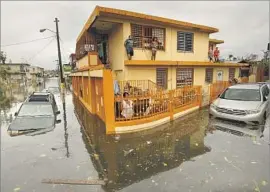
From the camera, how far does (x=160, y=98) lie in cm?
917

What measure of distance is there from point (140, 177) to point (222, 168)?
2.28 metres

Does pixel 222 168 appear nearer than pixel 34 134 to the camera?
Yes

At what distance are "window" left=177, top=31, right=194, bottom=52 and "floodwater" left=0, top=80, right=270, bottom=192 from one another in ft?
21.3

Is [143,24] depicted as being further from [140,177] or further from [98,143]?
[140,177]

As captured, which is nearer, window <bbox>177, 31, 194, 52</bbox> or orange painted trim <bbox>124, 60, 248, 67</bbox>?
orange painted trim <bbox>124, 60, 248, 67</bbox>

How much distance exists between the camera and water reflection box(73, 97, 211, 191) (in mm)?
5117

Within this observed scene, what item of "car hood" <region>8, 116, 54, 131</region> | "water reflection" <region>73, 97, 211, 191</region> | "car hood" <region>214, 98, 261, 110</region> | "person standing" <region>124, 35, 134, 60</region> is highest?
"person standing" <region>124, 35, 134, 60</region>

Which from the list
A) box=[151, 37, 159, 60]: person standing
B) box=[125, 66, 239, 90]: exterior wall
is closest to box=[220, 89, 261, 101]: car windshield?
box=[125, 66, 239, 90]: exterior wall

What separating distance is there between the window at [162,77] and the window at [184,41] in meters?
2.08

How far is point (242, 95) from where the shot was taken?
9.84 m

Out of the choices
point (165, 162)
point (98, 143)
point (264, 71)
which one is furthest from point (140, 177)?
point (264, 71)

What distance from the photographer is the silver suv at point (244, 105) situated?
855 cm

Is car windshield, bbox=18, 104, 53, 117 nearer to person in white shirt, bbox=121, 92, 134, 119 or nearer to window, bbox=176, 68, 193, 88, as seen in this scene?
person in white shirt, bbox=121, 92, 134, 119

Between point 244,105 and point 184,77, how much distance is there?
17.6 feet
